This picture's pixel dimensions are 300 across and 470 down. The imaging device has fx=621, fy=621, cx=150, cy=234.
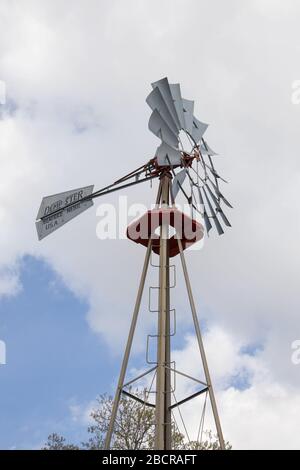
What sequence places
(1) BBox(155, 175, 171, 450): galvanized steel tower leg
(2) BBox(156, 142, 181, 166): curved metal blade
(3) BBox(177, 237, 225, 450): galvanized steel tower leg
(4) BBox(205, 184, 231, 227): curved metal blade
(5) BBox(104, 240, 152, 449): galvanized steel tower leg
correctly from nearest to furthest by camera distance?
1. (3) BBox(177, 237, 225, 450): galvanized steel tower leg
2. (1) BBox(155, 175, 171, 450): galvanized steel tower leg
3. (5) BBox(104, 240, 152, 449): galvanized steel tower leg
4. (2) BBox(156, 142, 181, 166): curved metal blade
5. (4) BBox(205, 184, 231, 227): curved metal blade

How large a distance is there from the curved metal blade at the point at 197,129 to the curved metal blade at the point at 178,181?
3.77 feet

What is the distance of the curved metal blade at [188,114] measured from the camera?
1565 centimetres

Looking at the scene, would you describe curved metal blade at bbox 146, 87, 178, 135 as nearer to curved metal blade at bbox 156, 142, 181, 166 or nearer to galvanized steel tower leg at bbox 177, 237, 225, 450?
curved metal blade at bbox 156, 142, 181, 166

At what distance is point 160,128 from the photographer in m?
→ 14.7

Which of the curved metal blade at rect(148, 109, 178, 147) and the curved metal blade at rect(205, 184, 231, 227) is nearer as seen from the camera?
the curved metal blade at rect(148, 109, 178, 147)

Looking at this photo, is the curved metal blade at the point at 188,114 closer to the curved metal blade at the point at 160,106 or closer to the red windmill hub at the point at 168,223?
the curved metal blade at the point at 160,106

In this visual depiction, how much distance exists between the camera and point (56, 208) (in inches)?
631

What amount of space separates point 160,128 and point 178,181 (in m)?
1.42

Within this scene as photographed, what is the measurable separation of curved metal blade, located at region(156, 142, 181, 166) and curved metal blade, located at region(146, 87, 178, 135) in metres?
0.45

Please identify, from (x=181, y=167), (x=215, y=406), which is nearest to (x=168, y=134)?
(x=181, y=167)

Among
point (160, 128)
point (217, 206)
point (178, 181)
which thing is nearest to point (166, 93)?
point (160, 128)

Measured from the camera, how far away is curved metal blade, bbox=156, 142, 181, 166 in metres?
14.8
